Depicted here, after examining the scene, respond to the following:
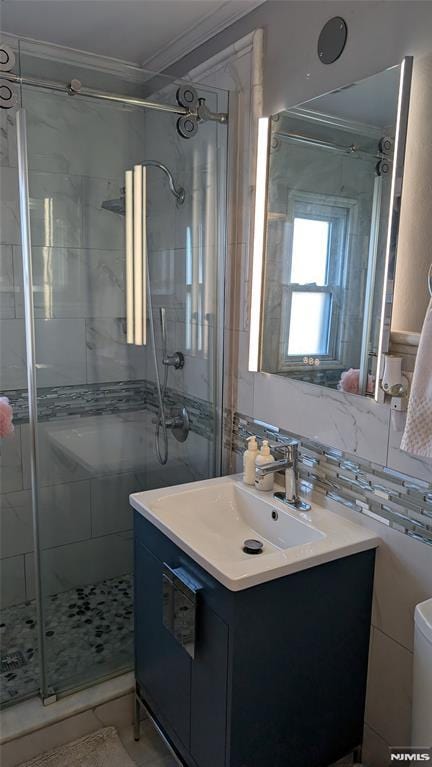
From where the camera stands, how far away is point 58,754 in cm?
181

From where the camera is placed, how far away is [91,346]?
7.09 ft

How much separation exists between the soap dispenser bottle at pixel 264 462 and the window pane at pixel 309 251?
57 centimetres

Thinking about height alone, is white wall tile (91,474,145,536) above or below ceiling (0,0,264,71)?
below

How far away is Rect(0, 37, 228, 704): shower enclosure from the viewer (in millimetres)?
1865

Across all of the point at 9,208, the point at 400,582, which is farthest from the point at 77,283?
the point at 400,582

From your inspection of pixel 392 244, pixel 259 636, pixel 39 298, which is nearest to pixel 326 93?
pixel 392 244

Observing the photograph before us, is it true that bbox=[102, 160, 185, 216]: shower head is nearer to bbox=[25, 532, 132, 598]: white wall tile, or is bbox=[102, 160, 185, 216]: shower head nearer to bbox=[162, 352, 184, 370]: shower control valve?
bbox=[162, 352, 184, 370]: shower control valve

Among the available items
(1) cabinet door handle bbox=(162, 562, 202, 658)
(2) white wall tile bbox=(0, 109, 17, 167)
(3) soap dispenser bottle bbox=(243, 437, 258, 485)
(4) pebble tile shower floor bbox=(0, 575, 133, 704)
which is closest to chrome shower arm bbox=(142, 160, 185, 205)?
(2) white wall tile bbox=(0, 109, 17, 167)

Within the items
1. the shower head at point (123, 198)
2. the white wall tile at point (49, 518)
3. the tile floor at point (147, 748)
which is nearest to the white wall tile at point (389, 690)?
the tile floor at point (147, 748)

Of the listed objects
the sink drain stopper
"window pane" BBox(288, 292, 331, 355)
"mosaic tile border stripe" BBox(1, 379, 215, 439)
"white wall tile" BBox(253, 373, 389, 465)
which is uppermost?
"window pane" BBox(288, 292, 331, 355)

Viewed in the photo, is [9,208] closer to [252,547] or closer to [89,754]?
[252,547]

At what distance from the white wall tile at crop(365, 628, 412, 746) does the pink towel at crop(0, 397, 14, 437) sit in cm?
157

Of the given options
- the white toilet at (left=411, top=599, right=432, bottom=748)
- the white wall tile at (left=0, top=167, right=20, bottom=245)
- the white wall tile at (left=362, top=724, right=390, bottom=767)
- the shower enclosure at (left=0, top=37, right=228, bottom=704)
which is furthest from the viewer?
the white wall tile at (left=0, top=167, right=20, bottom=245)

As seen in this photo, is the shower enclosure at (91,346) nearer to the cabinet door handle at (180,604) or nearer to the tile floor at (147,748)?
the tile floor at (147,748)
